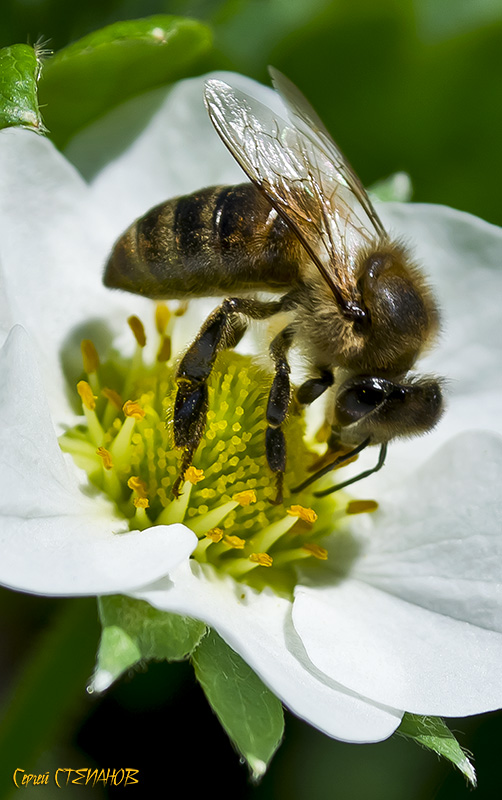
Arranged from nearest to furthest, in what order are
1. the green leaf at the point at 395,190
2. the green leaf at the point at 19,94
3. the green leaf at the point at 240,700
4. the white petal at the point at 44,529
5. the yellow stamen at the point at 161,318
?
the white petal at the point at 44,529
the green leaf at the point at 240,700
the green leaf at the point at 19,94
the yellow stamen at the point at 161,318
the green leaf at the point at 395,190

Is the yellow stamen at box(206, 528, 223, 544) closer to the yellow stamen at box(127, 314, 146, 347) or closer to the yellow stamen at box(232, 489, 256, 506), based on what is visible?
the yellow stamen at box(232, 489, 256, 506)

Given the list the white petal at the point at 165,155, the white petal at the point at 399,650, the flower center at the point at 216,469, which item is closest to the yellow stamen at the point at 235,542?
the flower center at the point at 216,469

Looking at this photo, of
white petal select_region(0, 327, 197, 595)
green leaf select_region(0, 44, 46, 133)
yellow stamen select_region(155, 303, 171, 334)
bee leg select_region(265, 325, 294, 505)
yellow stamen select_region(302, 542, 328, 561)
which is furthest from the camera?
yellow stamen select_region(155, 303, 171, 334)

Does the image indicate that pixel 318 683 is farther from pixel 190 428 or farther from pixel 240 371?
pixel 240 371

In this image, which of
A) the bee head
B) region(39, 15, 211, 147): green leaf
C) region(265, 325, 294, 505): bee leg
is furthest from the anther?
region(39, 15, 211, 147): green leaf

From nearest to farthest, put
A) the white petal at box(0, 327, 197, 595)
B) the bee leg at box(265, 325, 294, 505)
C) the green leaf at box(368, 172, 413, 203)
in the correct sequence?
the white petal at box(0, 327, 197, 595) < the bee leg at box(265, 325, 294, 505) < the green leaf at box(368, 172, 413, 203)

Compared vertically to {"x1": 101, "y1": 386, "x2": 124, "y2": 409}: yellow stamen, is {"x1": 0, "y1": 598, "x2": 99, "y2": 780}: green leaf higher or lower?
lower

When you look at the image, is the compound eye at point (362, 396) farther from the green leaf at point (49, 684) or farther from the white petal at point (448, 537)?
the green leaf at point (49, 684)
